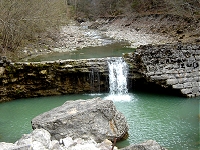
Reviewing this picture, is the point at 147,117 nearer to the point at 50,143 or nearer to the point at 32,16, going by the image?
the point at 50,143

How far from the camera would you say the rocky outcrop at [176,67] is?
37.1 ft

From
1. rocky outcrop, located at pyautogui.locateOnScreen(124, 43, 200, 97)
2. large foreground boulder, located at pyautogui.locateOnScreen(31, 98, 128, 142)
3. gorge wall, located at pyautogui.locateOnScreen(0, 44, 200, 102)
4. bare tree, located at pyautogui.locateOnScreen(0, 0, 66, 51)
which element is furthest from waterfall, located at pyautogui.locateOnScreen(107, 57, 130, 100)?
bare tree, located at pyautogui.locateOnScreen(0, 0, 66, 51)

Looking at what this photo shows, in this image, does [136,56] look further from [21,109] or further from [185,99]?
[21,109]

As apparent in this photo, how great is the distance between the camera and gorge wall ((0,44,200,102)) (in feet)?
37.3

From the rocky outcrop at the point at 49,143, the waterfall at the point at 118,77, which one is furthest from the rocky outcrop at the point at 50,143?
the waterfall at the point at 118,77

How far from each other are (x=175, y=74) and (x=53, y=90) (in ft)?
16.4

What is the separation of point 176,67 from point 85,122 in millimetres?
5717

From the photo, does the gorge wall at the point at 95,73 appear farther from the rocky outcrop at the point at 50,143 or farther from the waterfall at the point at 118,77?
the rocky outcrop at the point at 50,143

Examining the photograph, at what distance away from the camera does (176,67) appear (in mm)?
11367

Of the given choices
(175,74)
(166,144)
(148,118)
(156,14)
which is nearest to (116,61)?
(175,74)

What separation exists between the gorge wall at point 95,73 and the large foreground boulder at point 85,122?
4.58 m

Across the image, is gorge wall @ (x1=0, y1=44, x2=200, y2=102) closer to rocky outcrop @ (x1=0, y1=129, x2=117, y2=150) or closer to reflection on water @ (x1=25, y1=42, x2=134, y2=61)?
reflection on water @ (x1=25, y1=42, x2=134, y2=61)

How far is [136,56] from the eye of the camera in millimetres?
12109

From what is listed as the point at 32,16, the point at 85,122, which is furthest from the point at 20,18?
the point at 85,122
